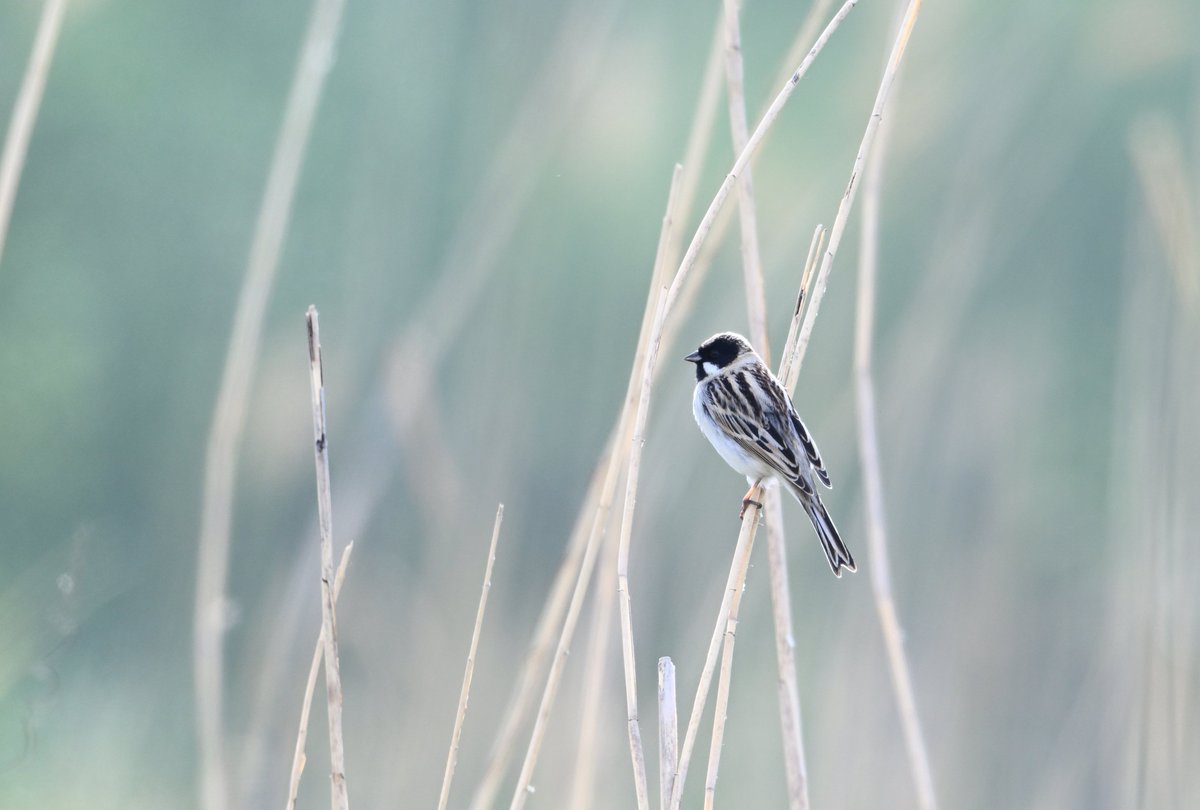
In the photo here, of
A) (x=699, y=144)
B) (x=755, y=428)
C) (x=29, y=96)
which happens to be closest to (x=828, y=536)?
(x=755, y=428)

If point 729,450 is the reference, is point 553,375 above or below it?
above

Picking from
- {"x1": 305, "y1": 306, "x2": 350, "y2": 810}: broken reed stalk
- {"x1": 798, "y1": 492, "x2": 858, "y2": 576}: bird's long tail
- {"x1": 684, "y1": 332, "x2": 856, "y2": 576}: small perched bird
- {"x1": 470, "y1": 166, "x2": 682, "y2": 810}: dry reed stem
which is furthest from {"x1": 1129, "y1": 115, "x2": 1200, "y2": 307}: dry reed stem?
{"x1": 305, "y1": 306, "x2": 350, "y2": 810}: broken reed stalk

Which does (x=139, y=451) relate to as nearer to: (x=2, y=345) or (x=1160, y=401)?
(x=2, y=345)

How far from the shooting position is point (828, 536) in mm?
3217

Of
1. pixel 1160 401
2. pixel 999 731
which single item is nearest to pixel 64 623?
pixel 1160 401

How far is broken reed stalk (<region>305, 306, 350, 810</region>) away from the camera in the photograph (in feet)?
6.89

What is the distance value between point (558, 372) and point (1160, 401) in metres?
5.83

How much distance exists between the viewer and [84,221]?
370 inches

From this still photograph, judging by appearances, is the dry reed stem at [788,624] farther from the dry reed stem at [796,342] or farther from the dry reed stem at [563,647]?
the dry reed stem at [563,647]

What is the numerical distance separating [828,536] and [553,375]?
20.8 ft

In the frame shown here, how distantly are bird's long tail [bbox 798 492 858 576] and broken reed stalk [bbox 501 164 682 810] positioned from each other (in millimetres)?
590

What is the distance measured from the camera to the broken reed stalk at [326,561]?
210 centimetres

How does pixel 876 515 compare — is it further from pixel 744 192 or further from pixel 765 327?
pixel 744 192

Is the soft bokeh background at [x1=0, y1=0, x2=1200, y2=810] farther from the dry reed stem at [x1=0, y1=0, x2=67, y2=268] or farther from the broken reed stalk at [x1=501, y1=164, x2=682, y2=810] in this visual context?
the dry reed stem at [x1=0, y1=0, x2=67, y2=268]
